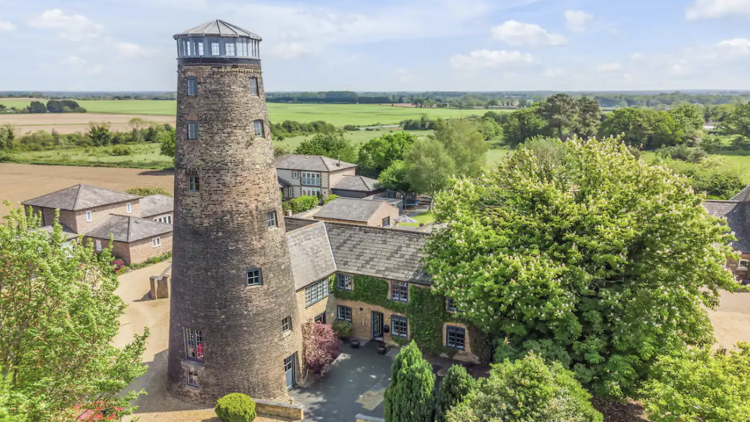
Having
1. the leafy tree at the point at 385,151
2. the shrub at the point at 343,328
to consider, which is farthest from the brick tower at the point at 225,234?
the leafy tree at the point at 385,151

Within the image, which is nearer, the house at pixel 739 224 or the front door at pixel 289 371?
the front door at pixel 289 371

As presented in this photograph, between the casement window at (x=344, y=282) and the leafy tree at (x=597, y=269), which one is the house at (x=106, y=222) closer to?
the casement window at (x=344, y=282)

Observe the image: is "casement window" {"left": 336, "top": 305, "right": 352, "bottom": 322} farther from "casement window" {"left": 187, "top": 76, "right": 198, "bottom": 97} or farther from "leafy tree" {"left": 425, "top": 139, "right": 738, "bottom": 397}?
"casement window" {"left": 187, "top": 76, "right": 198, "bottom": 97}

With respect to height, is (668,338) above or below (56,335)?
below

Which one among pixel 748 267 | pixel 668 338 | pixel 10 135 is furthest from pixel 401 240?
pixel 10 135

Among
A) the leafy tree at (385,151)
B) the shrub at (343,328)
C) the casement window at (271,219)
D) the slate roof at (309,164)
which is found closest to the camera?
the casement window at (271,219)

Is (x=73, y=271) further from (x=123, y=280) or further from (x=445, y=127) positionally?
(x=445, y=127)

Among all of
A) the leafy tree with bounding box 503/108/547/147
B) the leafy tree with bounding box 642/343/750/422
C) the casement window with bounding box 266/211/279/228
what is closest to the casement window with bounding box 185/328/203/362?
the casement window with bounding box 266/211/279/228
